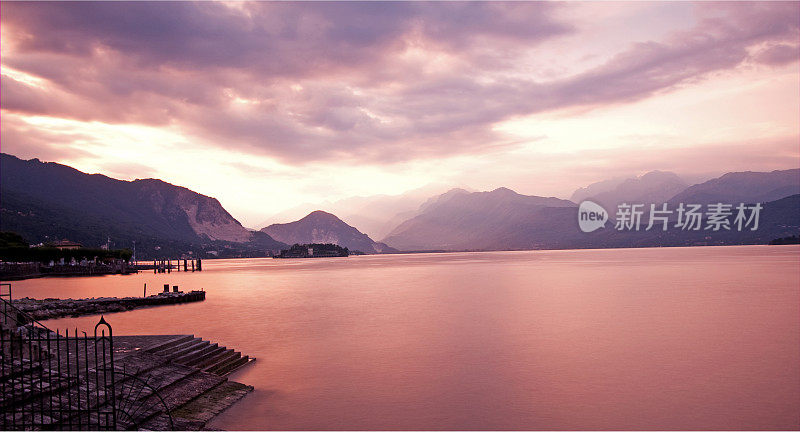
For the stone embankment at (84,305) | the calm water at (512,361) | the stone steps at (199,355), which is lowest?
the calm water at (512,361)

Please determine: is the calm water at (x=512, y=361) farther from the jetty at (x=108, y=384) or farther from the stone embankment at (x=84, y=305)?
the stone embankment at (x=84, y=305)

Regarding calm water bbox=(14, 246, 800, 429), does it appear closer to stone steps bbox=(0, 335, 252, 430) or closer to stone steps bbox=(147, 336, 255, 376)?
stone steps bbox=(147, 336, 255, 376)

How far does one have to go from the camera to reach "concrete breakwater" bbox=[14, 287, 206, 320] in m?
45.3

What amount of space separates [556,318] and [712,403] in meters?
23.3

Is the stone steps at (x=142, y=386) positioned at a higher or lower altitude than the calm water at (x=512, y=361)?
higher

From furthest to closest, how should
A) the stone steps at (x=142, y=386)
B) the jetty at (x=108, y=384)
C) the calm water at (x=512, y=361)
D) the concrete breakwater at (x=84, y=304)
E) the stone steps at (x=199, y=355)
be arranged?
the concrete breakwater at (x=84, y=304) < the stone steps at (x=199, y=355) < the calm water at (x=512, y=361) < the stone steps at (x=142, y=386) < the jetty at (x=108, y=384)

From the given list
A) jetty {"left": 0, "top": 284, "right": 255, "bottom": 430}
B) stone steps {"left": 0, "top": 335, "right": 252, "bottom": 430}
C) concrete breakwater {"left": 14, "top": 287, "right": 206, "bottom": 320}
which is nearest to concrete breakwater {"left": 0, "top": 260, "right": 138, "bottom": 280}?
concrete breakwater {"left": 14, "top": 287, "right": 206, "bottom": 320}

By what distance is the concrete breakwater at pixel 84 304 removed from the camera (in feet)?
149

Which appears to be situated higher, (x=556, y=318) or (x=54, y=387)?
(x=54, y=387)

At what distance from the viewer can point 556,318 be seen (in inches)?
1652

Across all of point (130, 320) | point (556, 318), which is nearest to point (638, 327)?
point (556, 318)

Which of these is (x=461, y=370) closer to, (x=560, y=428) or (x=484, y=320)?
(x=560, y=428)

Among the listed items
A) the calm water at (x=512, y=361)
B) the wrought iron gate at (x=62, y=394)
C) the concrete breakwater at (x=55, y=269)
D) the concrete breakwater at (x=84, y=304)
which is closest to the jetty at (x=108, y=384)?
the wrought iron gate at (x=62, y=394)

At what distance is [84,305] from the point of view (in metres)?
50.6
